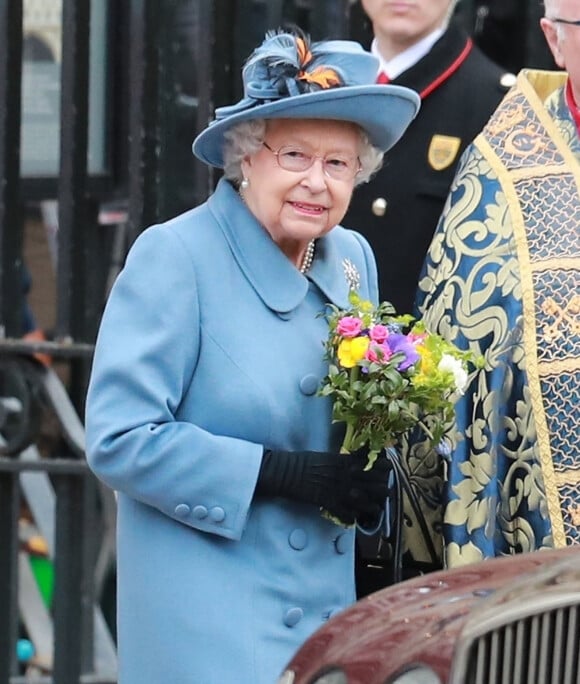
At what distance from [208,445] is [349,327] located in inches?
13.1

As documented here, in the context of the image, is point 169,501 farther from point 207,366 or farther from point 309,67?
point 309,67

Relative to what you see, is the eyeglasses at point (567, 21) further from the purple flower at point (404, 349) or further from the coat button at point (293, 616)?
the coat button at point (293, 616)

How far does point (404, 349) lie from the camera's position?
384 cm

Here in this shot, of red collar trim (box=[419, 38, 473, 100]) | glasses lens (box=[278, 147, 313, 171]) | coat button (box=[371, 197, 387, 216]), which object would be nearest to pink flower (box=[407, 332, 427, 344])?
glasses lens (box=[278, 147, 313, 171])

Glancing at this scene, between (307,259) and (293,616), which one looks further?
(307,259)

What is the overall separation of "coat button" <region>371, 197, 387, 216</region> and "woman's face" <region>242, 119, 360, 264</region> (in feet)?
3.51

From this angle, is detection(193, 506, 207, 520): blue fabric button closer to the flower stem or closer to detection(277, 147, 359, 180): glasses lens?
the flower stem

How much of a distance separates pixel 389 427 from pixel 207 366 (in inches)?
13.6

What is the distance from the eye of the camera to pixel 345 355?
382cm

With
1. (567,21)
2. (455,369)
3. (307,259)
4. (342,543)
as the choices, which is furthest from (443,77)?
(342,543)

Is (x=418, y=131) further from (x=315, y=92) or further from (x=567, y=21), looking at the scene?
(x=315, y=92)

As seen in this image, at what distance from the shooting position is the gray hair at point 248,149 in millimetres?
3920

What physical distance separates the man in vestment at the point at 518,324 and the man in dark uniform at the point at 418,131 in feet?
1.81

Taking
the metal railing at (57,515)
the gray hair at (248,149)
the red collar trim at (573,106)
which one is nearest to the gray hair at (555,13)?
the red collar trim at (573,106)
